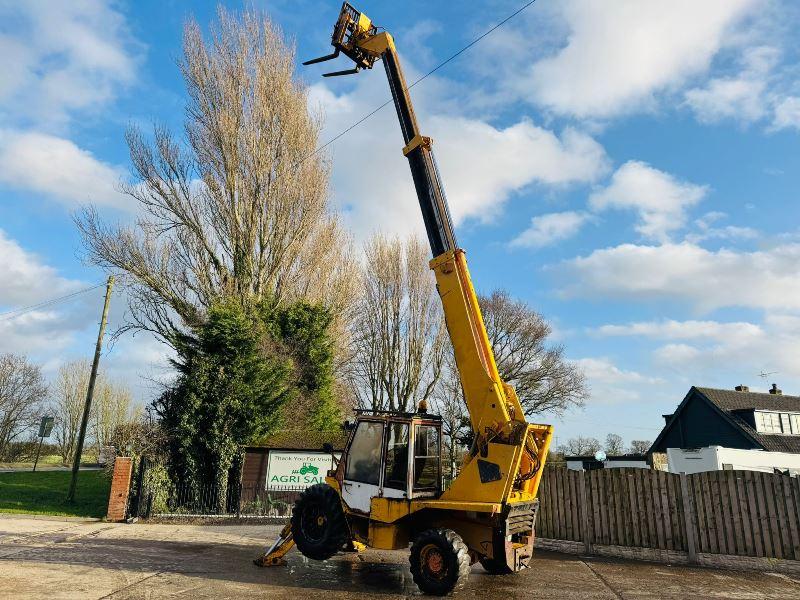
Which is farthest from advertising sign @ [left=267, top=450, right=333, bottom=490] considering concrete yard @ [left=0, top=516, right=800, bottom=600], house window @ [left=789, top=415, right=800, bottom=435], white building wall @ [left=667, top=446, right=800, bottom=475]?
house window @ [left=789, top=415, right=800, bottom=435]

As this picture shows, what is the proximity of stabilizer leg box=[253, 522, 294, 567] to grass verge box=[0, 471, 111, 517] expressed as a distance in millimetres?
7984

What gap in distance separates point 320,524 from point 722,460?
15.3 m

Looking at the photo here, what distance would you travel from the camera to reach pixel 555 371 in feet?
95.9

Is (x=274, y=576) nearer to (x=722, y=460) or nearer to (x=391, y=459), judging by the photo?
(x=391, y=459)

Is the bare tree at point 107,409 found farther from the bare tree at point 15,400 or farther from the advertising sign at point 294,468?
the advertising sign at point 294,468

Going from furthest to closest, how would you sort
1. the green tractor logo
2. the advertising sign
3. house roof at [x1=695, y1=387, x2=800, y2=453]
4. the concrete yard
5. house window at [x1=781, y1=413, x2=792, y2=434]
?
house window at [x1=781, y1=413, x2=792, y2=434], house roof at [x1=695, y1=387, x2=800, y2=453], the green tractor logo, the advertising sign, the concrete yard

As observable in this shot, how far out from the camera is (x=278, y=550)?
7.98 m

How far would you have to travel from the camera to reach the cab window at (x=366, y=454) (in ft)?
23.9

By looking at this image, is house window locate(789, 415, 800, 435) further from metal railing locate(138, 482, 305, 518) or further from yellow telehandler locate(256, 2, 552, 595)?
yellow telehandler locate(256, 2, 552, 595)

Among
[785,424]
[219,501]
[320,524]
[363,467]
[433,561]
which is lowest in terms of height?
[219,501]

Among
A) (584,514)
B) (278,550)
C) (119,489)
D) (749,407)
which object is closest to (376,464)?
(278,550)

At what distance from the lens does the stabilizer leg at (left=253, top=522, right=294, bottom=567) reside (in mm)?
7922

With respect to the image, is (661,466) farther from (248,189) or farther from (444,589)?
(248,189)

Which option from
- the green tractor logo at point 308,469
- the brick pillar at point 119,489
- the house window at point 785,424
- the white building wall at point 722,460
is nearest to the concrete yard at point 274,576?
the brick pillar at point 119,489
